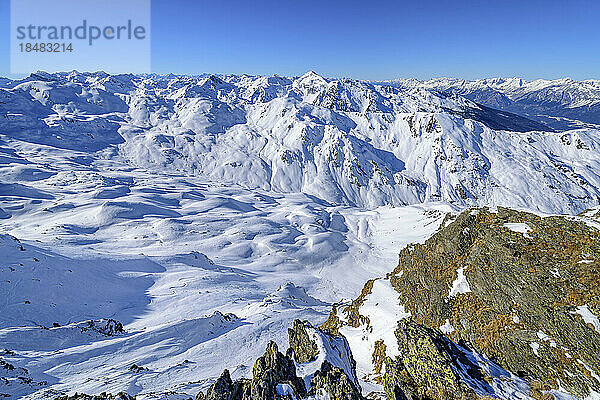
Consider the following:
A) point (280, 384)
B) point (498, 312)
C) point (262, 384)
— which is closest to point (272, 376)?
point (280, 384)

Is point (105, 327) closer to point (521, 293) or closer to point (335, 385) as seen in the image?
point (335, 385)

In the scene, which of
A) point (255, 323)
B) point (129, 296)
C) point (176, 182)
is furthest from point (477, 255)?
point (176, 182)

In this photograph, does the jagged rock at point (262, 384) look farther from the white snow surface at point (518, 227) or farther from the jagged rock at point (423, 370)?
the white snow surface at point (518, 227)

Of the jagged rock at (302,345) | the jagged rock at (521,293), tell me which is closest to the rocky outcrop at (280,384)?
the jagged rock at (302,345)

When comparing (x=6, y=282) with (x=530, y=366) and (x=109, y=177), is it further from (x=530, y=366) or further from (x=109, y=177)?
(x=109, y=177)

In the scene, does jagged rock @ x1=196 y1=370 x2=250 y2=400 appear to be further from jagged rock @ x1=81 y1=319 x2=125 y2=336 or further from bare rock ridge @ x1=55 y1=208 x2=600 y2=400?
jagged rock @ x1=81 y1=319 x2=125 y2=336

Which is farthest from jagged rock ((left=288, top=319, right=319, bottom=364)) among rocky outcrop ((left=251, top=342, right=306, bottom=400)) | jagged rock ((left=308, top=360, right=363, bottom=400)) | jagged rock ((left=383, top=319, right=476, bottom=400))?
jagged rock ((left=383, top=319, right=476, bottom=400))
